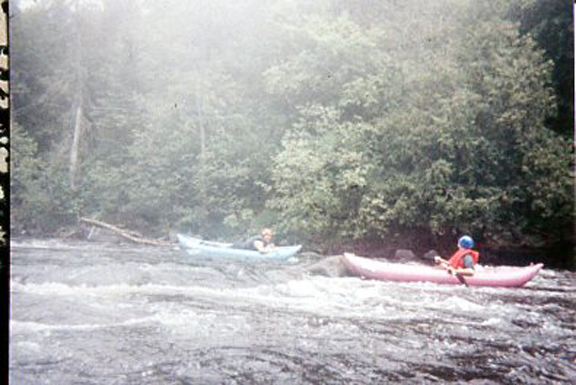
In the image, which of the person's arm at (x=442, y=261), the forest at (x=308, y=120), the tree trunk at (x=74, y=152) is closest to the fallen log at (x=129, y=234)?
the forest at (x=308, y=120)

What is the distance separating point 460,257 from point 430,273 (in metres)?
0.35

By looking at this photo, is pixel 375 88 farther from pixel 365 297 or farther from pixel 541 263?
pixel 541 263

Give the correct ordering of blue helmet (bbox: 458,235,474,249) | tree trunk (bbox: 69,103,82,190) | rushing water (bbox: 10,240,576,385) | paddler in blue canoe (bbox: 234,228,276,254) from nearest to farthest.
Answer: rushing water (bbox: 10,240,576,385)
tree trunk (bbox: 69,103,82,190)
paddler in blue canoe (bbox: 234,228,276,254)
blue helmet (bbox: 458,235,474,249)

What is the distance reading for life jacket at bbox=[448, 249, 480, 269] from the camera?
10.0 ft

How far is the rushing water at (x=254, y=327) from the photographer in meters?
1.98

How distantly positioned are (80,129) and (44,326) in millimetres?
1022

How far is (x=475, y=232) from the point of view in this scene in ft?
9.96

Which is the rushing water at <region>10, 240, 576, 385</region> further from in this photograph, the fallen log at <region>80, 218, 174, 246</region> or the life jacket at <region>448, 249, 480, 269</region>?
the life jacket at <region>448, 249, 480, 269</region>

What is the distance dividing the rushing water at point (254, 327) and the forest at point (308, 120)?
11.7 inches

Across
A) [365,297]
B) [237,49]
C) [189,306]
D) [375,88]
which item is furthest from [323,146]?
[189,306]

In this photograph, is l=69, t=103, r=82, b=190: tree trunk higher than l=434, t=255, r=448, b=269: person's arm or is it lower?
higher

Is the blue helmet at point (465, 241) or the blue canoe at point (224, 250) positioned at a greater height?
the blue helmet at point (465, 241)

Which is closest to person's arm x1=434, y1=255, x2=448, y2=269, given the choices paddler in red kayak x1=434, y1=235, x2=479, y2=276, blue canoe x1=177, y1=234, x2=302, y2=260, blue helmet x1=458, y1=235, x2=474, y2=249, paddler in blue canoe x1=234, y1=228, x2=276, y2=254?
paddler in red kayak x1=434, y1=235, x2=479, y2=276

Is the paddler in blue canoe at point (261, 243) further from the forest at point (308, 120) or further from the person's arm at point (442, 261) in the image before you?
the person's arm at point (442, 261)
